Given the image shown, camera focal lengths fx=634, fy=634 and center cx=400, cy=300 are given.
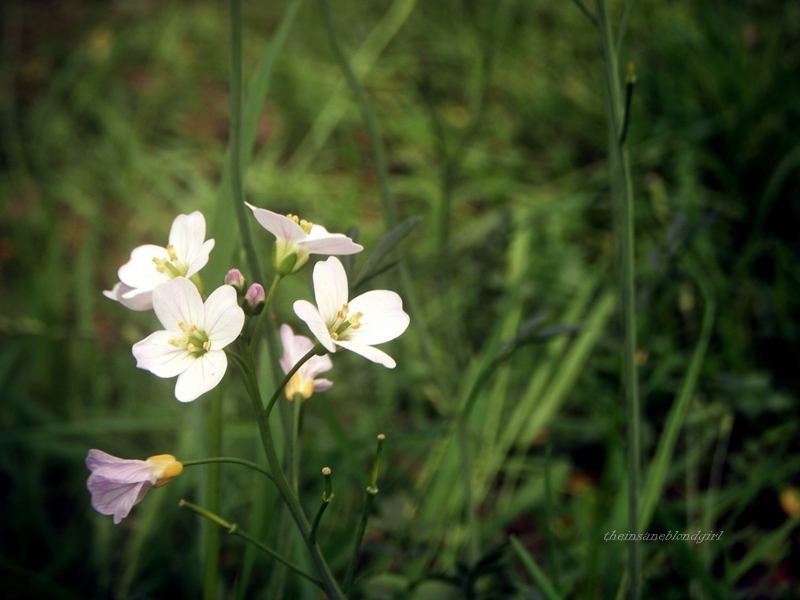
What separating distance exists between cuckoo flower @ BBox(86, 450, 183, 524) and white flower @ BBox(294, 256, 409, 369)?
0.63 ft

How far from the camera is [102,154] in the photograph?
2.47m

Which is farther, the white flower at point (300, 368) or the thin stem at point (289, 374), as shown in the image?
the white flower at point (300, 368)

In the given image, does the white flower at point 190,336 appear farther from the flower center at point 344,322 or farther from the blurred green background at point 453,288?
the blurred green background at point 453,288

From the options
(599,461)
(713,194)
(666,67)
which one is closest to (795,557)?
(599,461)

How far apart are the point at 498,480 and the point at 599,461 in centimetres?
24

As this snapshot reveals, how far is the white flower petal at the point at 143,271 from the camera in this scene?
0.65m

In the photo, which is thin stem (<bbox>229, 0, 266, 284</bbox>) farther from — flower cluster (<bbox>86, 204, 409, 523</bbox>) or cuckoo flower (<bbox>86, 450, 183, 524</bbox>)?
cuckoo flower (<bbox>86, 450, 183, 524</bbox>)

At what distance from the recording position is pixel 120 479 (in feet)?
1.81

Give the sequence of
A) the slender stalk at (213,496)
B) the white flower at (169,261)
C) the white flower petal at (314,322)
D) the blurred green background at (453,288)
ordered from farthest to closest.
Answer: the blurred green background at (453,288) → the slender stalk at (213,496) → the white flower at (169,261) → the white flower petal at (314,322)

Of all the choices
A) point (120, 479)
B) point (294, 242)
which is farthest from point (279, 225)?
point (120, 479)

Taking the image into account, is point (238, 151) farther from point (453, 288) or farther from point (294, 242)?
point (453, 288)

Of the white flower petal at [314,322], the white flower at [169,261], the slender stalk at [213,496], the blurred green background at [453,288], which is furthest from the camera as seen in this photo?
the blurred green background at [453,288]

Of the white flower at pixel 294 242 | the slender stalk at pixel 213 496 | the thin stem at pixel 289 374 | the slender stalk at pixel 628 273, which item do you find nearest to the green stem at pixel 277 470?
the thin stem at pixel 289 374

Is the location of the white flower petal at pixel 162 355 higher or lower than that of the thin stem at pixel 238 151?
lower
